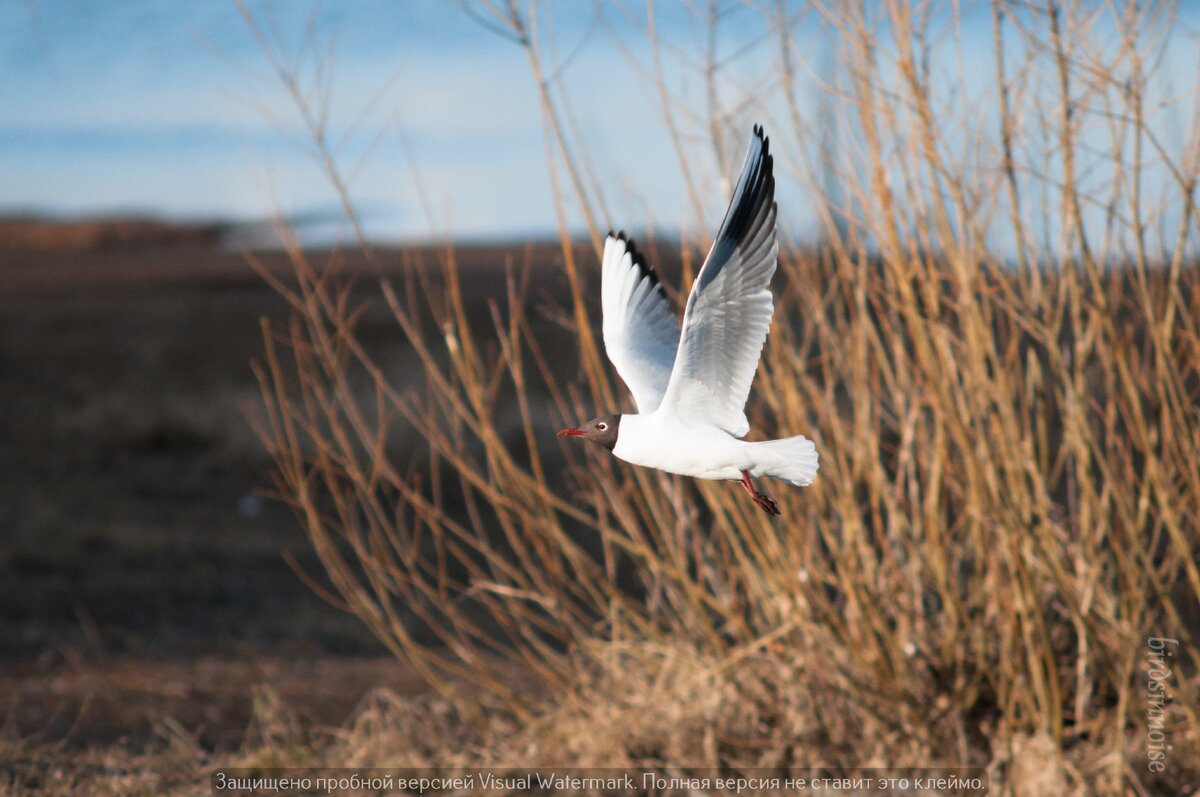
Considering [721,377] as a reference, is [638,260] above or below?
above

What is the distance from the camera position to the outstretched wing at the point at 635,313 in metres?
1.43

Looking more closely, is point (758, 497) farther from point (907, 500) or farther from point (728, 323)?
point (907, 500)

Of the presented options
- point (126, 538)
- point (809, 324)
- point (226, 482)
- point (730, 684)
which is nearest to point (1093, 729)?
point (730, 684)

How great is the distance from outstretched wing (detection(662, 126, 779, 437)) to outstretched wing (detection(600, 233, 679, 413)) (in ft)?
0.63

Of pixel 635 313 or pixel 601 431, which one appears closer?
pixel 601 431

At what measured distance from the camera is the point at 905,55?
2.64 metres

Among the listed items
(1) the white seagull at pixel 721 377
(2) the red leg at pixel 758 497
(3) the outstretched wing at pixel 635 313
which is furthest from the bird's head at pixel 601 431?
(3) the outstretched wing at pixel 635 313

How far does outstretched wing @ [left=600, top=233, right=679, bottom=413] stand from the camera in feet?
4.70

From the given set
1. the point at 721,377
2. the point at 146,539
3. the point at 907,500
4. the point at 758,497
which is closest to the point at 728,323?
the point at 721,377

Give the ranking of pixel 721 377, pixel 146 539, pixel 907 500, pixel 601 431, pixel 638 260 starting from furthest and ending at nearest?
pixel 146 539, pixel 907 500, pixel 638 260, pixel 721 377, pixel 601 431

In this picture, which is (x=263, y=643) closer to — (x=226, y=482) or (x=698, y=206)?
(x=226, y=482)

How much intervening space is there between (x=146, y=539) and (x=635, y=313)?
8999mm

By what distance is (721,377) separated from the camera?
1214 mm

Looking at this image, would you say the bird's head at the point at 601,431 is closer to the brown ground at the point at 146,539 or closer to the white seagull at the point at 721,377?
the white seagull at the point at 721,377
